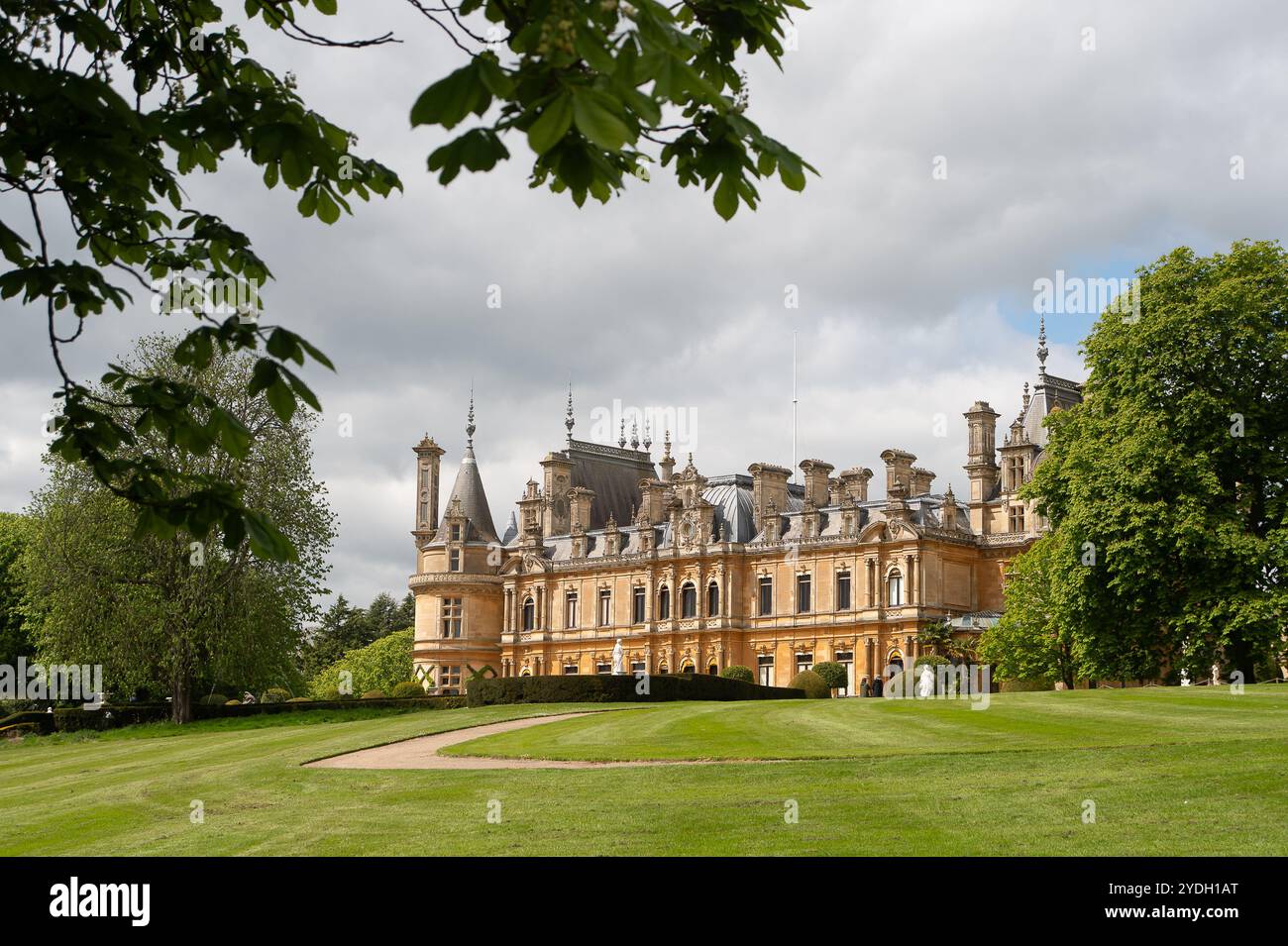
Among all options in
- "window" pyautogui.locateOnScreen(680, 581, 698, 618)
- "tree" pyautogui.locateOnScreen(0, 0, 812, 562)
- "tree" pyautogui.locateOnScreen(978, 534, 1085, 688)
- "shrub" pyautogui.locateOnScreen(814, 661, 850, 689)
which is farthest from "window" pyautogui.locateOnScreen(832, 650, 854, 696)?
"tree" pyautogui.locateOnScreen(0, 0, 812, 562)

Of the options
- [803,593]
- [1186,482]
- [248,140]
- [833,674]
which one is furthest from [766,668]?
[248,140]

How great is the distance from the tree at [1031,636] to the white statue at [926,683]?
9.42 feet

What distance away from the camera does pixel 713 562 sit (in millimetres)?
78875

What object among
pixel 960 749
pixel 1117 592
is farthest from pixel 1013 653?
pixel 960 749

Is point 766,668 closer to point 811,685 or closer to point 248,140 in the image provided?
point 811,685

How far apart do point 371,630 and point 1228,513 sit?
98681 millimetres

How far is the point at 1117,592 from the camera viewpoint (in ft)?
130

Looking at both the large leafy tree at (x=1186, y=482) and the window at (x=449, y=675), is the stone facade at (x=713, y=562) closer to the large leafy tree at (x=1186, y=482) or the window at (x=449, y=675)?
the window at (x=449, y=675)

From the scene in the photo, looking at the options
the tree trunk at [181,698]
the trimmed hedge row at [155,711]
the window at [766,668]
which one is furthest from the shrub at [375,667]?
the tree trunk at [181,698]

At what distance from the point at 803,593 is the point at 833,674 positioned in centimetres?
916

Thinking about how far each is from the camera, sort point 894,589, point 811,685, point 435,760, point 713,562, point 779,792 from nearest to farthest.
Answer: point 779,792
point 435,760
point 811,685
point 894,589
point 713,562

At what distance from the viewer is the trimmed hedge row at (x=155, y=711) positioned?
48344mm

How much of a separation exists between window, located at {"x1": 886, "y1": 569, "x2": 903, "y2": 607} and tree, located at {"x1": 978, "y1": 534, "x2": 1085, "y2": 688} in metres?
14.6
